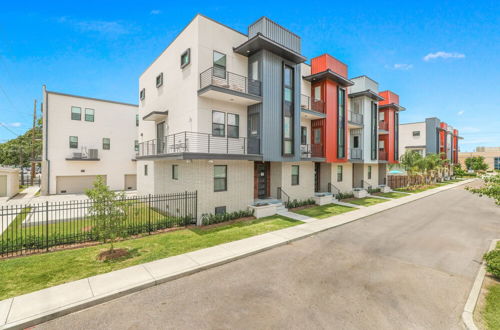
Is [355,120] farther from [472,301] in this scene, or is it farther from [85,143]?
[85,143]

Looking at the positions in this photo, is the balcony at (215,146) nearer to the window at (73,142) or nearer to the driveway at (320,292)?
the driveway at (320,292)

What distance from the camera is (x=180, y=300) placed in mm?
A: 5785

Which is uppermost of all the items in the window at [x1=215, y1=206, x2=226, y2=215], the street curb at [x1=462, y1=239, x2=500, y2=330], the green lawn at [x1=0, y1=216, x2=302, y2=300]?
the window at [x1=215, y1=206, x2=226, y2=215]

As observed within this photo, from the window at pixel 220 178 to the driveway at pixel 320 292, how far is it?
18.1 ft

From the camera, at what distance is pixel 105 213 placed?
879 centimetres

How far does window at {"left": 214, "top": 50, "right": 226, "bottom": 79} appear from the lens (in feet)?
44.3

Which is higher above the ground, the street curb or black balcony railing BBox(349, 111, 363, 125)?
black balcony railing BBox(349, 111, 363, 125)

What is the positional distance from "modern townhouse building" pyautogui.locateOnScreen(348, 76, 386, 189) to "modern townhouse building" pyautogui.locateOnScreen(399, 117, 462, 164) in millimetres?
21824

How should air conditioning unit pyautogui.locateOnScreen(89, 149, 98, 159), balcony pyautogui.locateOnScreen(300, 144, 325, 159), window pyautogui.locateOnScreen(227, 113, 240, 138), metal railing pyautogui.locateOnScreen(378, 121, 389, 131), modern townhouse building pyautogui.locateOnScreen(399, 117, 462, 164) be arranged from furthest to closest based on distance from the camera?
modern townhouse building pyautogui.locateOnScreen(399, 117, 462, 164)
metal railing pyautogui.locateOnScreen(378, 121, 389, 131)
air conditioning unit pyautogui.locateOnScreen(89, 149, 98, 159)
balcony pyautogui.locateOnScreen(300, 144, 325, 159)
window pyautogui.locateOnScreen(227, 113, 240, 138)

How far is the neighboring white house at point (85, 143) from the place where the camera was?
24.3 m

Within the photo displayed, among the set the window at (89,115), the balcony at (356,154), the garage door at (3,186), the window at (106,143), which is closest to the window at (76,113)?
the window at (89,115)

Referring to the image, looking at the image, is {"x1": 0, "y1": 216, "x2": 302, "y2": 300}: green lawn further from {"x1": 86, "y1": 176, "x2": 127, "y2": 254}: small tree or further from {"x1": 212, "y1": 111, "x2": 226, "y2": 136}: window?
{"x1": 212, "y1": 111, "x2": 226, "y2": 136}: window

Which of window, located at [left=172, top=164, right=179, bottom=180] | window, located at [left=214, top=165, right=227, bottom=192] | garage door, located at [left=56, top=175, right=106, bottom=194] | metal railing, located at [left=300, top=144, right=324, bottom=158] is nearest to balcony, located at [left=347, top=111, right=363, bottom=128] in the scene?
metal railing, located at [left=300, top=144, right=324, bottom=158]

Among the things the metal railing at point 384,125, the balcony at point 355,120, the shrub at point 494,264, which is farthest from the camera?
the metal railing at point 384,125
